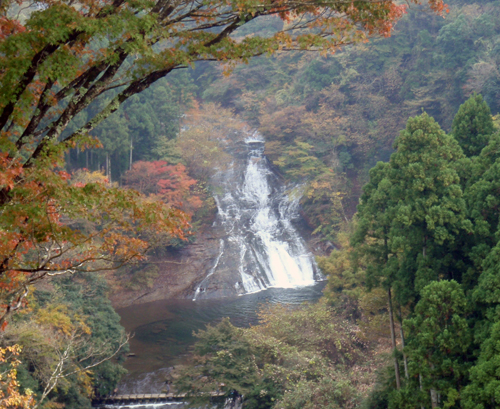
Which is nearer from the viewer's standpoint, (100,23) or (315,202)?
(100,23)

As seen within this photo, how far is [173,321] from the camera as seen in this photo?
16859mm

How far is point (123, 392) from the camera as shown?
11156 mm

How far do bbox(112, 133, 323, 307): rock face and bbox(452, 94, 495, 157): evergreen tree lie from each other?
1303 centimetres

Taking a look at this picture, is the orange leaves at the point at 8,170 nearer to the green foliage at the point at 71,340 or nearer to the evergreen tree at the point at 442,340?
the green foliage at the point at 71,340

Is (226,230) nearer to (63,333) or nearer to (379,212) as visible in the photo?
(63,333)

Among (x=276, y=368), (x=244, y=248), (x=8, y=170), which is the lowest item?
(x=276, y=368)

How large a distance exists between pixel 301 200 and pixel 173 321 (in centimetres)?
1168

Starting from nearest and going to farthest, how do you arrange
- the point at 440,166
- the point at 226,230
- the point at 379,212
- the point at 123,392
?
the point at 440,166 → the point at 379,212 → the point at 123,392 → the point at 226,230

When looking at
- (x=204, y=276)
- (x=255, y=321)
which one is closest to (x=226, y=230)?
(x=204, y=276)

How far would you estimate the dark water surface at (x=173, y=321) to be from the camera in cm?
1267

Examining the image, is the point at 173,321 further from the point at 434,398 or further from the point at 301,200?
the point at 434,398

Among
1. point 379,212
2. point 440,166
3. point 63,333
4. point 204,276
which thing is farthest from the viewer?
point 204,276

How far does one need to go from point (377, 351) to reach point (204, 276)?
12.0m

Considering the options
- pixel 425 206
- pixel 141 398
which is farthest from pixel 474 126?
pixel 141 398
